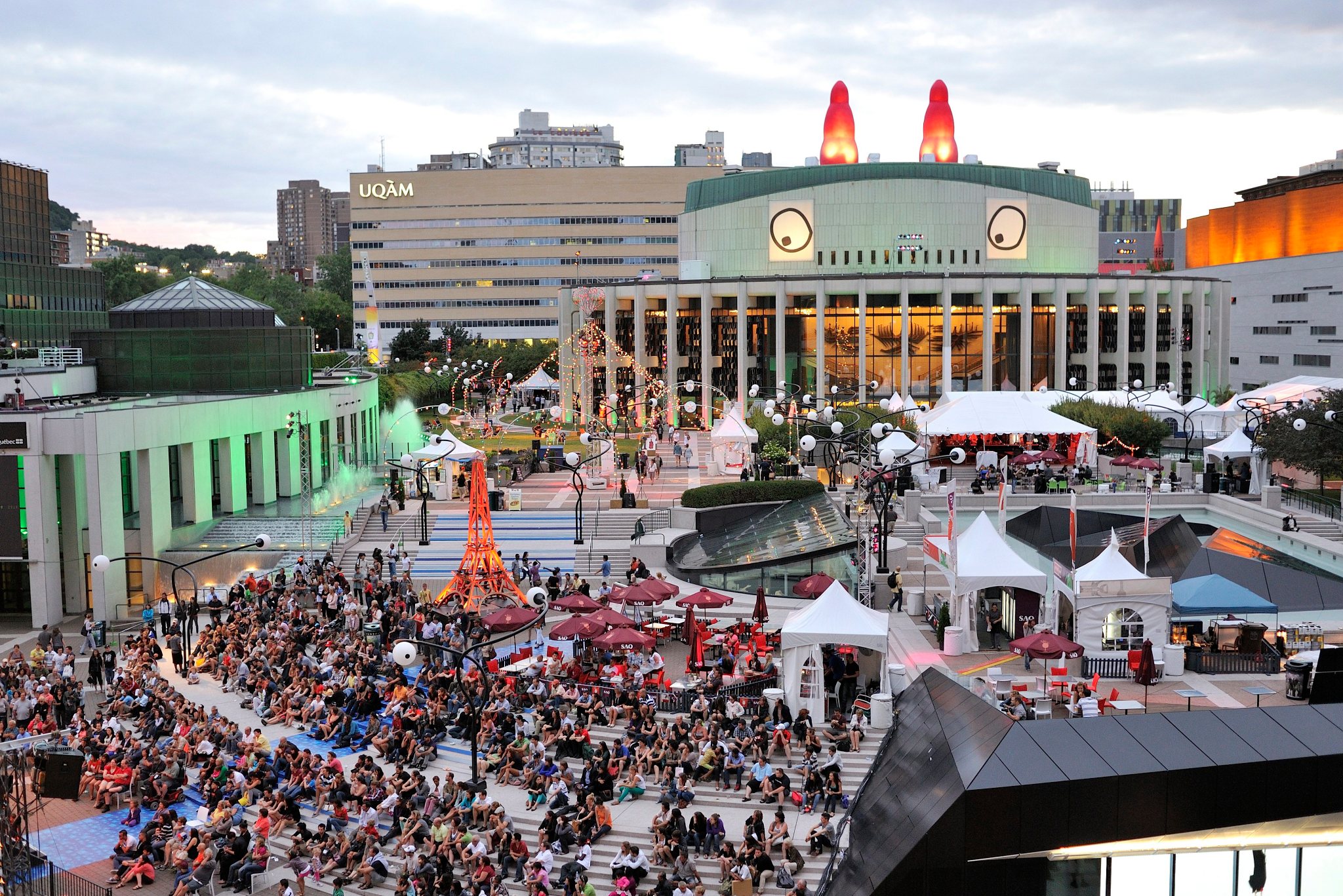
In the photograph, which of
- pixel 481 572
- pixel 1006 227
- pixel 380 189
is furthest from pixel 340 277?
pixel 481 572

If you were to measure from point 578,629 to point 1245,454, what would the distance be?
105ft

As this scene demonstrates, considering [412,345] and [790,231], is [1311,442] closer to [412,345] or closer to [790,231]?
[790,231]

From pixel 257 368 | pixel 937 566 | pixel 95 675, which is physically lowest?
pixel 95 675

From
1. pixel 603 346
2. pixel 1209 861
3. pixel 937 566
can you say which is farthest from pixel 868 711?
pixel 603 346

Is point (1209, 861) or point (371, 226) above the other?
point (371, 226)

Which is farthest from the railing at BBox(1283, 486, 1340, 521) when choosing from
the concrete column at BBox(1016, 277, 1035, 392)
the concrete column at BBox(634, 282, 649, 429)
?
the concrete column at BBox(634, 282, 649, 429)

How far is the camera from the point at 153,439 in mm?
45875

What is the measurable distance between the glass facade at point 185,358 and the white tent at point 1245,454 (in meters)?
42.2

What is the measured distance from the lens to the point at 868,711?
2630cm

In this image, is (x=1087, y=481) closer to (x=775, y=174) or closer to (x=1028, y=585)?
(x=1028, y=585)

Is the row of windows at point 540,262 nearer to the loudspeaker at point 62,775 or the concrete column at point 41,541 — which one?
the concrete column at point 41,541

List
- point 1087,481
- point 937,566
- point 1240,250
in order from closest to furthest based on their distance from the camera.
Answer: point 937,566 < point 1087,481 < point 1240,250

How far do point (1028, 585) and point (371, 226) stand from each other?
134 m

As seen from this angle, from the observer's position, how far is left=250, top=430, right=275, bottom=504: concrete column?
5641 cm
